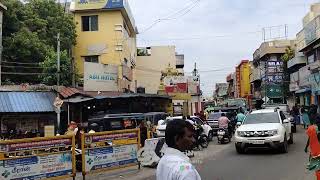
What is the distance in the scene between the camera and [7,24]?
38.2 m

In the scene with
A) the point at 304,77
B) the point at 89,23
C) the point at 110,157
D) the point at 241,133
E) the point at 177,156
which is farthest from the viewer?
the point at 304,77

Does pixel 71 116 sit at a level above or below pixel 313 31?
below

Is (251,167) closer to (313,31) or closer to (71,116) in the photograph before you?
(71,116)

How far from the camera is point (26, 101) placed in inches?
1145

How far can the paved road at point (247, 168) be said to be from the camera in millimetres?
13266

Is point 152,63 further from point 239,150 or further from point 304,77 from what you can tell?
point 239,150

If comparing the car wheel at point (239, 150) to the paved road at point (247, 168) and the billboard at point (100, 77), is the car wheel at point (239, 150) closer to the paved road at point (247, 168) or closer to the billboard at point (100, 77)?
the paved road at point (247, 168)

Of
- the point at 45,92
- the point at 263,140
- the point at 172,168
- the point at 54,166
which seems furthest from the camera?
the point at 45,92

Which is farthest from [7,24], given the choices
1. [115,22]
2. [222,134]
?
[222,134]

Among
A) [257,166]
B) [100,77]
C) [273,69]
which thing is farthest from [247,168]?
[273,69]

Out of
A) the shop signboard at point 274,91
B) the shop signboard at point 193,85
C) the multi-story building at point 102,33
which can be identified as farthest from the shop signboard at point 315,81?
the shop signboard at point 193,85

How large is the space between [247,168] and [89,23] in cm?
3154

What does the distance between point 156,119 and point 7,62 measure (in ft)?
50.4

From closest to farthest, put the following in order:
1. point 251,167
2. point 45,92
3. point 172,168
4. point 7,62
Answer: point 172,168 → point 251,167 → point 45,92 → point 7,62
